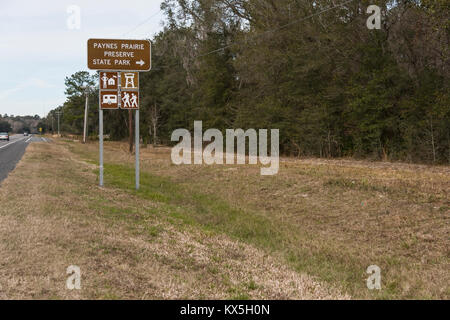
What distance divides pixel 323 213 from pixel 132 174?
1096cm

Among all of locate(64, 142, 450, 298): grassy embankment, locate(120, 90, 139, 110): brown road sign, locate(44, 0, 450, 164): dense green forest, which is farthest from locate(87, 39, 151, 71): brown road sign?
locate(44, 0, 450, 164): dense green forest

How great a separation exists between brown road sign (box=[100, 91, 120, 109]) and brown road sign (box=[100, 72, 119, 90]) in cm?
17

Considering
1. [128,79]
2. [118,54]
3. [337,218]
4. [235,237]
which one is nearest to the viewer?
[235,237]

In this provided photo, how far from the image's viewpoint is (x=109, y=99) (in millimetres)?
14031

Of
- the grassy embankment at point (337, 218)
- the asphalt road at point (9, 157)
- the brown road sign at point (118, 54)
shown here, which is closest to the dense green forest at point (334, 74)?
the grassy embankment at point (337, 218)

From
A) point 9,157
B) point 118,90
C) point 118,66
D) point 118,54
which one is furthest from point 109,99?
point 9,157

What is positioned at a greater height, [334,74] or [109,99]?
[334,74]

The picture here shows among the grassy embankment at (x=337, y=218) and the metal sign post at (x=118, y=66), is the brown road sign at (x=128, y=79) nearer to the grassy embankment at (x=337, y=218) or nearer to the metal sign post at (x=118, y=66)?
the metal sign post at (x=118, y=66)

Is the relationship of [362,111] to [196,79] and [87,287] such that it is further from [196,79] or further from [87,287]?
[196,79]

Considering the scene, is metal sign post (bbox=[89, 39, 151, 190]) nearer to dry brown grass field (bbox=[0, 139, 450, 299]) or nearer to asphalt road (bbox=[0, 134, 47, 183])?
dry brown grass field (bbox=[0, 139, 450, 299])

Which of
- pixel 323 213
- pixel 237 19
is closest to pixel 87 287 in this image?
pixel 323 213

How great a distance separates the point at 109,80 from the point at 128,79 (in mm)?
626

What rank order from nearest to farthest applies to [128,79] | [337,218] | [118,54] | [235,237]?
[235,237] → [337,218] → [118,54] → [128,79]

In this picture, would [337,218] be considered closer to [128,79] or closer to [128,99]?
[128,99]
